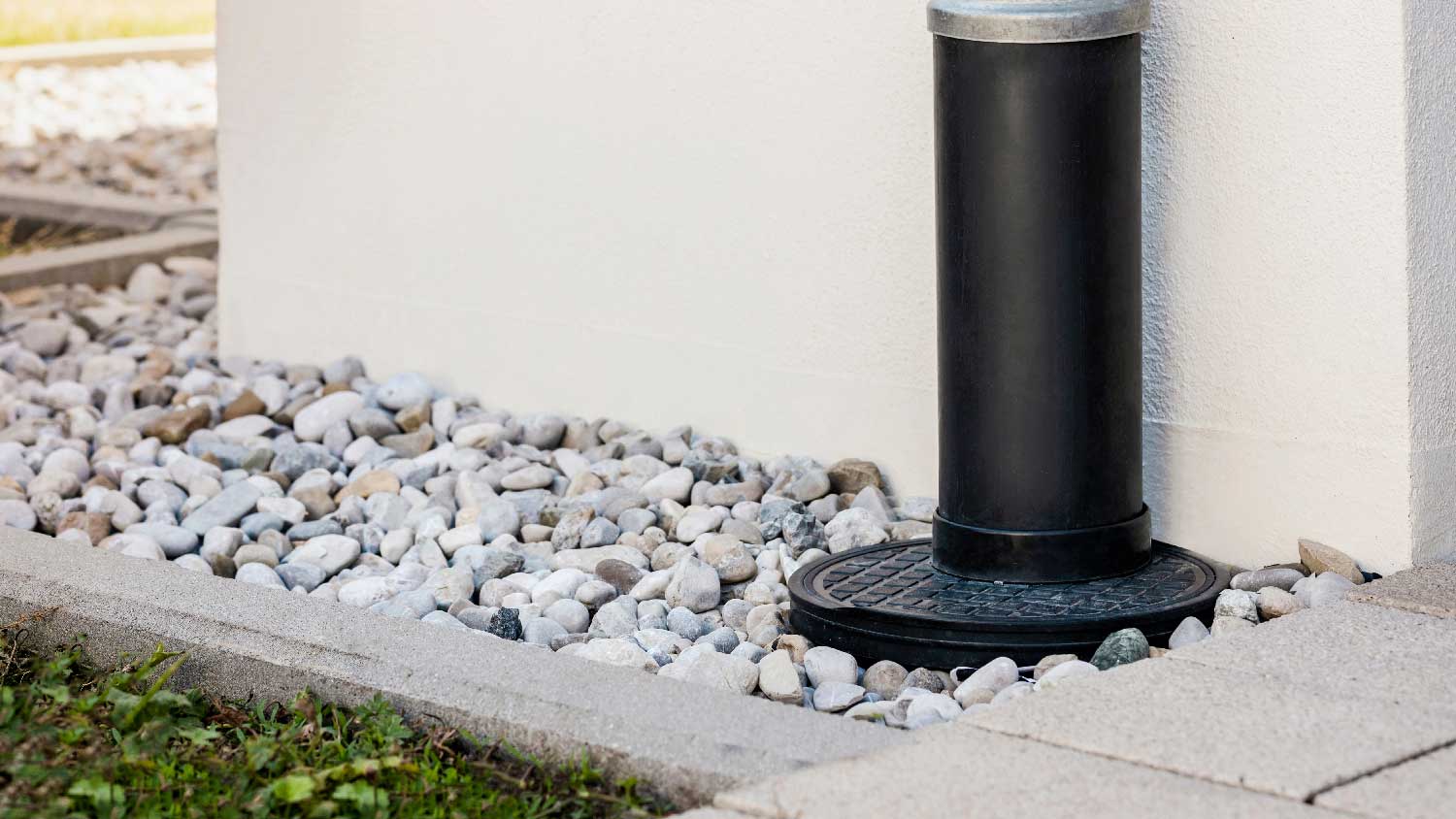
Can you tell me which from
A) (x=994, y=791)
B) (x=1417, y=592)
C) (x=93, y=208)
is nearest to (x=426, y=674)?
(x=994, y=791)

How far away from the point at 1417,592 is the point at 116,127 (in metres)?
8.89

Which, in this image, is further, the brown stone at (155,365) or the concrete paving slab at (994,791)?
the brown stone at (155,365)

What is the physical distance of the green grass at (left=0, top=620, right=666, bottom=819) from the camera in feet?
7.57

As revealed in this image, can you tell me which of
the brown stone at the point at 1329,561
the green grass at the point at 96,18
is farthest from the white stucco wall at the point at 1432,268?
the green grass at the point at 96,18

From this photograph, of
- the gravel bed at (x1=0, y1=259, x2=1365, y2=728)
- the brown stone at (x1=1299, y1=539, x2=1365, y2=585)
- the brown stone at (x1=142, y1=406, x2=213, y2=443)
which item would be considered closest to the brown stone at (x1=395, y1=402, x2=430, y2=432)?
the gravel bed at (x1=0, y1=259, x2=1365, y2=728)

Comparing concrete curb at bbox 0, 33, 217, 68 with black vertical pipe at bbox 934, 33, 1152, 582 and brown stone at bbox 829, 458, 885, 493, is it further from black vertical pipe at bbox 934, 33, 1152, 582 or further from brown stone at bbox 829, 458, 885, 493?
black vertical pipe at bbox 934, 33, 1152, 582

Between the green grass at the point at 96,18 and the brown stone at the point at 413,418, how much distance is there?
9.05m

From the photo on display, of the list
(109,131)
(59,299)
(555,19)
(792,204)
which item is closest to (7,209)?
(59,299)

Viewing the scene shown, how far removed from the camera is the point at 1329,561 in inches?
124

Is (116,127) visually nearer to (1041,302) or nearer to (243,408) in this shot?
(243,408)

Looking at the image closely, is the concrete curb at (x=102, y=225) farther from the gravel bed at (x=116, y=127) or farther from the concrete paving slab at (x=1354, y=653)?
the concrete paving slab at (x=1354, y=653)

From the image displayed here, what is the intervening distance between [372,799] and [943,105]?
1537mm

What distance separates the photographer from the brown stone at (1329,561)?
313 centimetres

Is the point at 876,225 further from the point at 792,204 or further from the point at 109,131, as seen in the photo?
the point at 109,131
